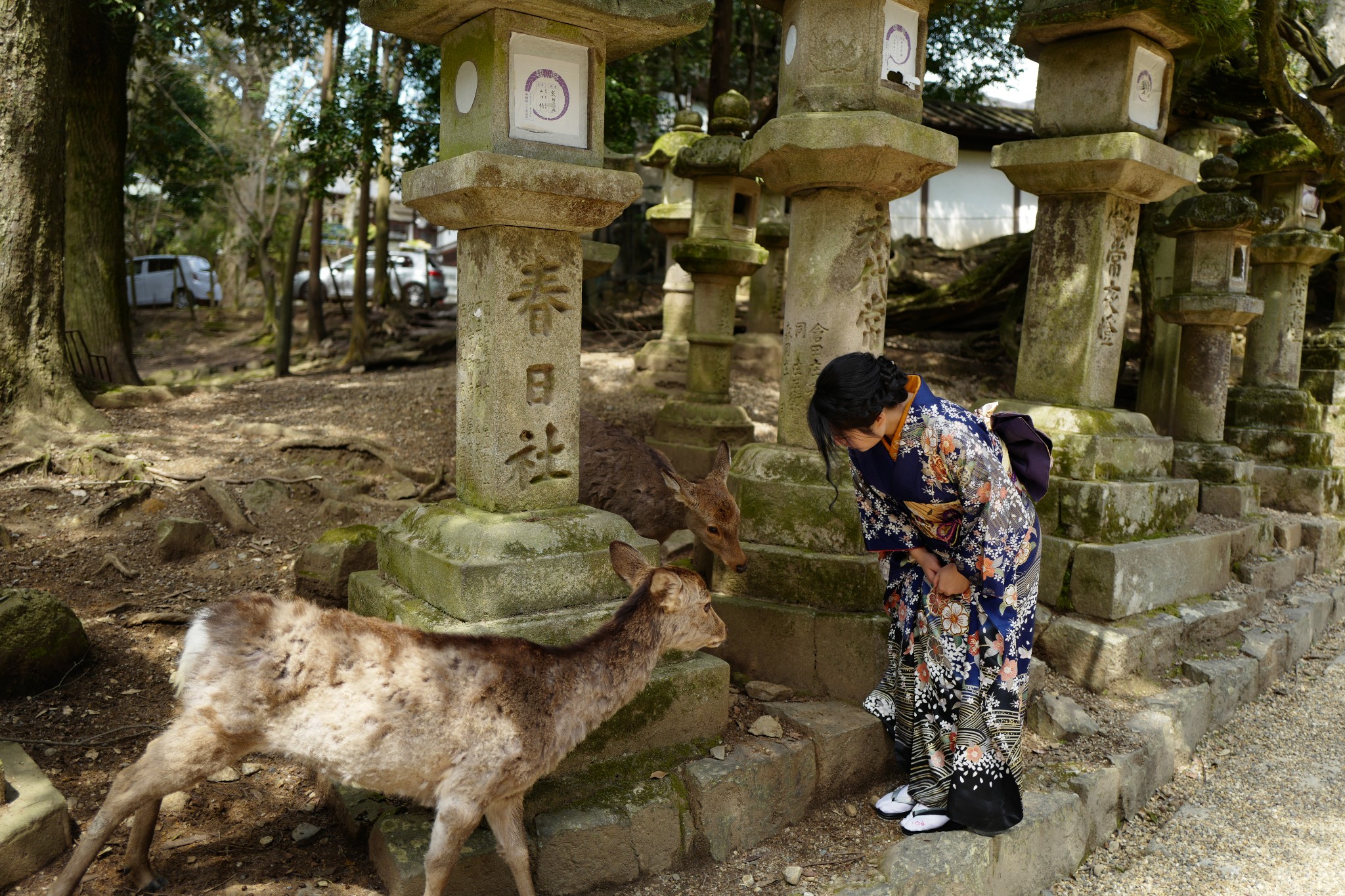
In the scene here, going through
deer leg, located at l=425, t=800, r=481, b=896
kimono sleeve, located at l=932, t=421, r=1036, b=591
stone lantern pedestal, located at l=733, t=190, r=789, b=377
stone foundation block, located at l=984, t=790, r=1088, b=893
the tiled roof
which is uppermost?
the tiled roof

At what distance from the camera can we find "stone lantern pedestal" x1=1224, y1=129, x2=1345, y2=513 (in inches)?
296

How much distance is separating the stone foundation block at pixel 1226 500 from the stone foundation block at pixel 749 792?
4.55 metres

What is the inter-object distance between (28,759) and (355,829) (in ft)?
3.56

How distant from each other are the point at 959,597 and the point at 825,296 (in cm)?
161

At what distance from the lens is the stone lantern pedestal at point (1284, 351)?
A: 7512 millimetres

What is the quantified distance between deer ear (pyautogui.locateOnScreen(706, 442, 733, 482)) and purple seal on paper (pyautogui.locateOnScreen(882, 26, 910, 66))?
80.2 inches

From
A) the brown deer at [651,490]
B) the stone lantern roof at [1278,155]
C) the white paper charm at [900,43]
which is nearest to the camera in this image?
the white paper charm at [900,43]

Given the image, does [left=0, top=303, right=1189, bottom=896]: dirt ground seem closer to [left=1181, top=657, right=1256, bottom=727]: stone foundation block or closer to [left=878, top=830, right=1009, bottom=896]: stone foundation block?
[left=878, top=830, right=1009, bottom=896]: stone foundation block

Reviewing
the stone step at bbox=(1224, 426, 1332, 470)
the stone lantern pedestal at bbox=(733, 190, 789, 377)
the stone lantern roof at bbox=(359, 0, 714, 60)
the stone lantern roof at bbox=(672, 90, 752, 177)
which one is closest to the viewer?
the stone lantern roof at bbox=(359, 0, 714, 60)

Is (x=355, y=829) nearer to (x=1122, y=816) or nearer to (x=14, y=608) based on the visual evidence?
(x=14, y=608)

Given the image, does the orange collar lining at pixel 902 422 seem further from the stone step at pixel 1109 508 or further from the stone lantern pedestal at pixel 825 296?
the stone step at pixel 1109 508

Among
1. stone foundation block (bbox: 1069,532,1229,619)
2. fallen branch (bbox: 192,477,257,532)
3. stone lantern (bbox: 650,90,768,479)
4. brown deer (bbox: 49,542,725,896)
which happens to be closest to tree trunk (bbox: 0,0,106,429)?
fallen branch (bbox: 192,477,257,532)

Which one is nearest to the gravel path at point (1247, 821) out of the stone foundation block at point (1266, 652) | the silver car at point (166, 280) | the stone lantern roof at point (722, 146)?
the stone foundation block at point (1266, 652)

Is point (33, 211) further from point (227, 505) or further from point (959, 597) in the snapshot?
point (959, 597)
